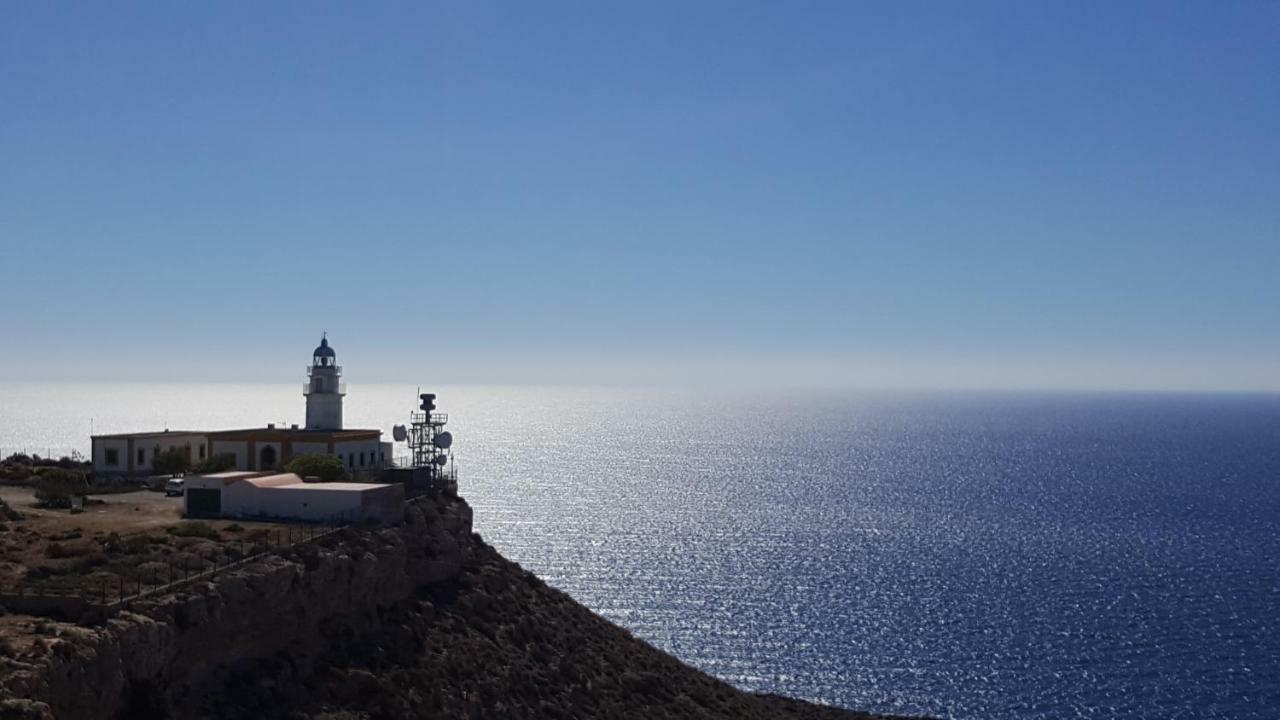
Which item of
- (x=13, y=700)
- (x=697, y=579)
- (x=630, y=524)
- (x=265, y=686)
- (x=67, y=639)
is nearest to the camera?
(x=13, y=700)

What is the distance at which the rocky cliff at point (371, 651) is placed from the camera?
917 inches

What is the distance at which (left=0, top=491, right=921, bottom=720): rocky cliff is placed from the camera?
23.3 meters

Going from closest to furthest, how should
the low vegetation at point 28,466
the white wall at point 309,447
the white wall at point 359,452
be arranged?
the low vegetation at point 28,466 < the white wall at point 309,447 < the white wall at point 359,452

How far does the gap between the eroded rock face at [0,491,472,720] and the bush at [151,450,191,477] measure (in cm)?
2028

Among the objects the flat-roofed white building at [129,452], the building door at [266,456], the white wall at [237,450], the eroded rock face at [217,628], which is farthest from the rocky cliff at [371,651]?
the flat-roofed white building at [129,452]

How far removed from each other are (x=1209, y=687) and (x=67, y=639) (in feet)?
181

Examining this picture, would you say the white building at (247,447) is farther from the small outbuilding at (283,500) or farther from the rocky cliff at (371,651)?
the small outbuilding at (283,500)

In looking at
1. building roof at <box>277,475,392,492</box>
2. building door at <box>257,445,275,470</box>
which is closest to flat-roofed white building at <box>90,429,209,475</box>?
building door at <box>257,445,275,470</box>

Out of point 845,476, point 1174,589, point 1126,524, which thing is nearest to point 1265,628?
point 1174,589

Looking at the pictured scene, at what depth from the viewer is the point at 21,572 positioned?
93.1 feet

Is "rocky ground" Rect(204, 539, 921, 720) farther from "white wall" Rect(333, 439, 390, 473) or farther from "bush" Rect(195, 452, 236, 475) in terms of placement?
"bush" Rect(195, 452, 236, 475)

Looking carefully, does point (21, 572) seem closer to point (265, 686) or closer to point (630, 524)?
point (265, 686)

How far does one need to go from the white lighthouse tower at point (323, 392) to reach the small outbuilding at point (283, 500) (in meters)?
21.9

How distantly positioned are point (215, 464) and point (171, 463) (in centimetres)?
404
